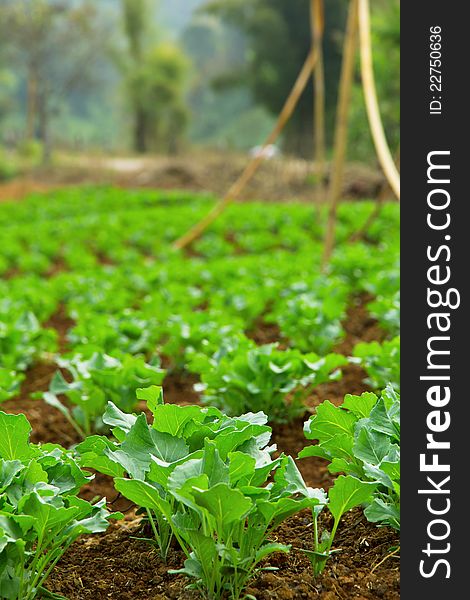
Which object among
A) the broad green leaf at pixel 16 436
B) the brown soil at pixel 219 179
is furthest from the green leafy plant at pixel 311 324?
the brown soil at pixel 219 179

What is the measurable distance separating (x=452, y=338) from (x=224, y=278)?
656 centimetres

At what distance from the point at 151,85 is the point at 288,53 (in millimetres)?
10683

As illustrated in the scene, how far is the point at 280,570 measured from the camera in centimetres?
230

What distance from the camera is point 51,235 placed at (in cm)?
1479

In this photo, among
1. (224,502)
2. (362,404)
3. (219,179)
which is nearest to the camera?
(224,502)

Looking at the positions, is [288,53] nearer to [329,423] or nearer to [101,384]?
[101,384]

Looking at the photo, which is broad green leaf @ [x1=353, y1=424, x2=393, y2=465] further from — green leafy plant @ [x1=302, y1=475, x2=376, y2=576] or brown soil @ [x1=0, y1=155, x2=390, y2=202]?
brown soil @ [x1=0, y1=155, x2=390, y2=202]

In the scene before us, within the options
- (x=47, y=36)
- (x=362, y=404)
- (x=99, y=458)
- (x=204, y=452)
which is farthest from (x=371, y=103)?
(x=47, y=36)

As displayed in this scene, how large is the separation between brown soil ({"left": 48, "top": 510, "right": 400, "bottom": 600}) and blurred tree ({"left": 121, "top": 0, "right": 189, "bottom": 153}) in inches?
1675

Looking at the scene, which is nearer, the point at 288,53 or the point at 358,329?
the point at 358,329

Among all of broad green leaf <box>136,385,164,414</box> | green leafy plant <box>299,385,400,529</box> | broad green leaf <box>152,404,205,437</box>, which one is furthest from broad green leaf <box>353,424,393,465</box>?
broad green leaf <box>136,385,164,414</box>

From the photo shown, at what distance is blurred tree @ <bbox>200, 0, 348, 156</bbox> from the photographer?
1449 inches

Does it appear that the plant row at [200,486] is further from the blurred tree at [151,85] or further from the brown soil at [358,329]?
the blurred tree at [151,85]

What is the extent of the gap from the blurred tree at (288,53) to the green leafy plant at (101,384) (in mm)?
33285
